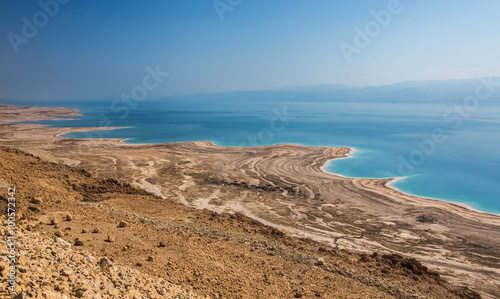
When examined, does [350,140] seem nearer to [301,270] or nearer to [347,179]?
[347,179]

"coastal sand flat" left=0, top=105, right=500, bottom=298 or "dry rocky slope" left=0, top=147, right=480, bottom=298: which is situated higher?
"dry rocky slope" left=0, top=147, right=480, bottom=298

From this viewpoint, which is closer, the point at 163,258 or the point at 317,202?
the point at 163,258

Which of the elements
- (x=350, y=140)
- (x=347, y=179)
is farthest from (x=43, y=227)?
(x=350, y=140)

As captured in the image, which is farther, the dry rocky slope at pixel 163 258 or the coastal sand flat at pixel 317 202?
the coastal sand flat at pixel 317 202

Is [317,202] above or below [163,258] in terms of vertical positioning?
below

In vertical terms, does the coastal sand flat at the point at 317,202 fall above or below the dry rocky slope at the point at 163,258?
below
